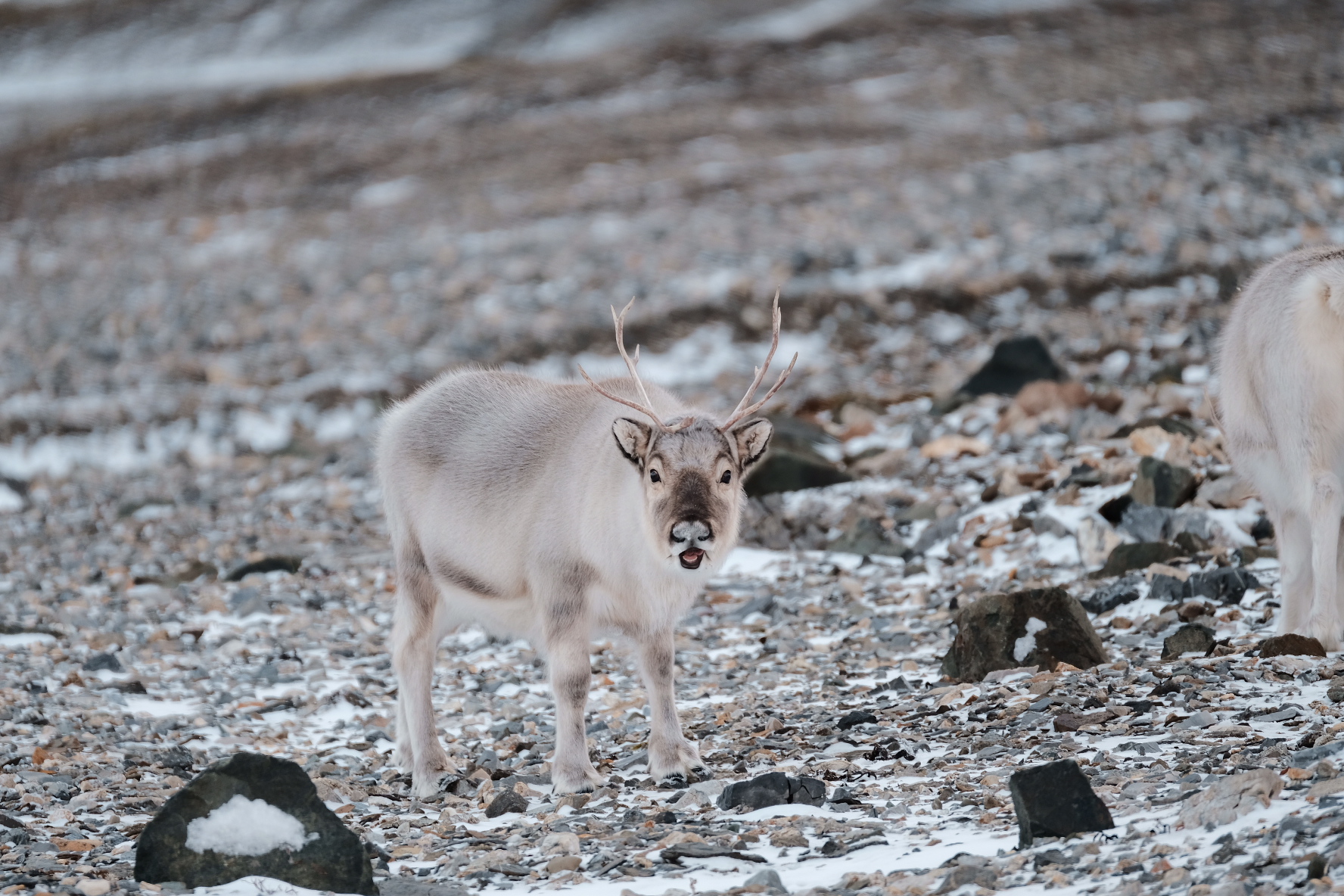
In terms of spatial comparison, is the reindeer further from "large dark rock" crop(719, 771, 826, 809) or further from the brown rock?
the brown rock

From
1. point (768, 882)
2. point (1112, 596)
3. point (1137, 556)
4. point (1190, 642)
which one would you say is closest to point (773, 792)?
point (768, 882)

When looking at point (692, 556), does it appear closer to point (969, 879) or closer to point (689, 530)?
point (689, 530)

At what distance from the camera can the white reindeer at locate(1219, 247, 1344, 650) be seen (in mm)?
7410

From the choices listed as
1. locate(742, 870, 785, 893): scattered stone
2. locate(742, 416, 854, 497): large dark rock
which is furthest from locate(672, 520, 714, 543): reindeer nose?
locate(742, 416, 854, 497): large dark rock

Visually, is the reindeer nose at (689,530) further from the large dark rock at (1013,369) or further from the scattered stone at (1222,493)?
the large dark rock at (1013,369)

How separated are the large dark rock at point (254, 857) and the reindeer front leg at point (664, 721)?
1.73 metres

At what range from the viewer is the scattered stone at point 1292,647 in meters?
7.45

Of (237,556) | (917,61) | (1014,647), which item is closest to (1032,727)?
(1014,647)

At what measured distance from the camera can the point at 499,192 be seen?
26.7 metres

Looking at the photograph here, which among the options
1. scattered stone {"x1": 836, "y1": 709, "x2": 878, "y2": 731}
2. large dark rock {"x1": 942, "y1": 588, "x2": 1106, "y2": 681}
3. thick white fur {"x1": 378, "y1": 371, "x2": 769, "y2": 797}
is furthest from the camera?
large dark rock {"x1": 942, "y1": 588, "x2": 1106, "y2": 681}

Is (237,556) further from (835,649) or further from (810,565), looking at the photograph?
(835,649)

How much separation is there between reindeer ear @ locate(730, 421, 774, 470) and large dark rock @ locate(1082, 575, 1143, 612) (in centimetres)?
288

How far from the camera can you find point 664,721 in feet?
24.1

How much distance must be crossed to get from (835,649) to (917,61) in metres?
26.0
